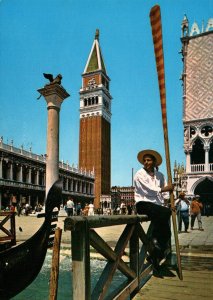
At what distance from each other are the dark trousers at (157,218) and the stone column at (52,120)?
8980 mm

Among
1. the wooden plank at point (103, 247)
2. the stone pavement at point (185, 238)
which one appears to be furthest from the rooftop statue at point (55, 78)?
the wooden plank at point (103, 247)

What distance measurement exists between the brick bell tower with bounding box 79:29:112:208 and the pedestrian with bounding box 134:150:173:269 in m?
55.5

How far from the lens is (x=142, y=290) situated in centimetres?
257

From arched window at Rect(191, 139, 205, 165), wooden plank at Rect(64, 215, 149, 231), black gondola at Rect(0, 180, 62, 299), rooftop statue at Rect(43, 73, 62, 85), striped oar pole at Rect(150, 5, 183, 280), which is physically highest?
rooftop statue at Rect(43, 73, 62, 85)

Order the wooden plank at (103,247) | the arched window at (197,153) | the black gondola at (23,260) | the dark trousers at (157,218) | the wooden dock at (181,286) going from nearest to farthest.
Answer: the wooden plank at (103,247), the wooden dock at (181,286), the black gondola at (23,260), the dark trousers at (157,218), the arched window at (197,153)

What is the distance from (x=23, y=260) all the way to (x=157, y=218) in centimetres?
136

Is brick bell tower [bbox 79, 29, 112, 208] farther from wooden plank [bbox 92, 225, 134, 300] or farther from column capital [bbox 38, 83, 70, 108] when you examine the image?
wooden plank [bbox 92, 225, 134, 300]

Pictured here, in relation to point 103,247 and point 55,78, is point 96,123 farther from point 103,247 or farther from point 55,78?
point 103,247

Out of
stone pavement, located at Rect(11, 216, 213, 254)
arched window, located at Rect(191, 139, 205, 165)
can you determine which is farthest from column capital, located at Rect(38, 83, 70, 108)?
arched window, located at Rect(191, 139, 205, 165)

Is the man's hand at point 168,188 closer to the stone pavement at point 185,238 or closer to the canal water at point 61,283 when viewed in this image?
the canal water at point 61,283

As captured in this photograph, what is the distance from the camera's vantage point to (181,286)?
274 centimetres

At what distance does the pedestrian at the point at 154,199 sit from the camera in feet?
10.4

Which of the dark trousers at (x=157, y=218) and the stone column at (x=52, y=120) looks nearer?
the dark trousers at (x=157, y=218)

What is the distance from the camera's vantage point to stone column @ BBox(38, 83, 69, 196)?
1175cm
